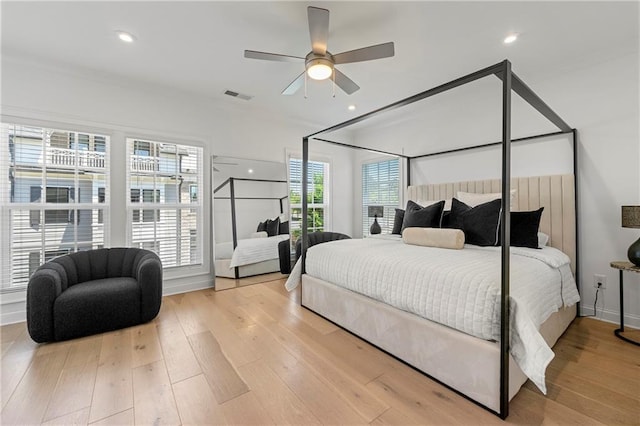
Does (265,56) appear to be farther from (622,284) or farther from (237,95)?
(622,284)

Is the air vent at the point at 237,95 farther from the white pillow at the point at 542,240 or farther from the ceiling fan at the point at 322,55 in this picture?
the white pillow at the point at 542,240

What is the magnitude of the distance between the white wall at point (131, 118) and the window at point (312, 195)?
41 centimetres

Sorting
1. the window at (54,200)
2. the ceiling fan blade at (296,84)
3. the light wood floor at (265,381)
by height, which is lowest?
the light wood floor at (265,381)

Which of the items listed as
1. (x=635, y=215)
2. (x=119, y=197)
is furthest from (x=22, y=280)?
(x=635, y=215)

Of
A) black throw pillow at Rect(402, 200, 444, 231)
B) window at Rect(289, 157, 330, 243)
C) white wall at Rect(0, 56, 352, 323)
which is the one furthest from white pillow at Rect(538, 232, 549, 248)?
white wall at Rect(0, 56, 352, 323)

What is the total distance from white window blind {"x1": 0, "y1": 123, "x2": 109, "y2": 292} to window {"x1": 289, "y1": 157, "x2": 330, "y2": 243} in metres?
2.59

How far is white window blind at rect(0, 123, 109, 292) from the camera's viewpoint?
2.76 metres

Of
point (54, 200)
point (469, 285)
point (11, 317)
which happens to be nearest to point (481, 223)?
point (469, 285)

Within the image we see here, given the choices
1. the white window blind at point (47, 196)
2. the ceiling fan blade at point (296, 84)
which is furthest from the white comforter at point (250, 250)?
the ceiling fan blade at point (296, 84)

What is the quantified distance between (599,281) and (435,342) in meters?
2.25

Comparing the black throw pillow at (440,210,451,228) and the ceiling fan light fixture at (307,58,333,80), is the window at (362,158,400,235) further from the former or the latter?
the ceiling fan light fixture at (307,58,333,80)

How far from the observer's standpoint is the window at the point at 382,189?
469cm

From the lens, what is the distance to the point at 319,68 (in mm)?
2211

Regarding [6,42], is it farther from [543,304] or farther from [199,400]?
[543,304]
